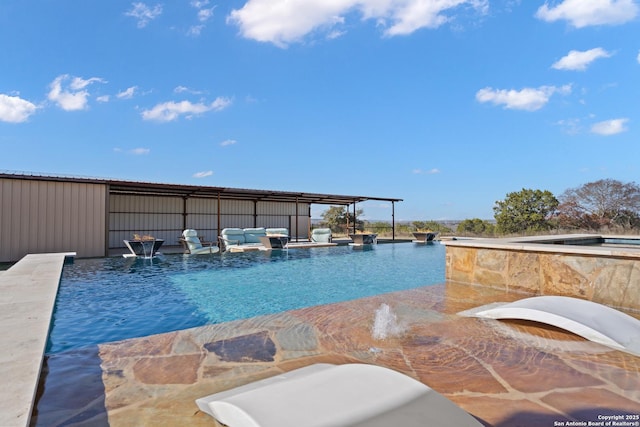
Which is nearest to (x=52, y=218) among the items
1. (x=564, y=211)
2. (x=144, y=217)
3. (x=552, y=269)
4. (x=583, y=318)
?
(x=144, y=217)

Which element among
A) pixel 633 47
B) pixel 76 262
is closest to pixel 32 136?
pixel 76 262

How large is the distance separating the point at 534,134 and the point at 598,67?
7065 millimetres

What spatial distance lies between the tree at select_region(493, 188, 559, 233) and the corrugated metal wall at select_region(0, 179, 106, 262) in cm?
2125

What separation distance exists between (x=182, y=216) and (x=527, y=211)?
65.2ft

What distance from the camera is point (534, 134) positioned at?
17750 millimetres

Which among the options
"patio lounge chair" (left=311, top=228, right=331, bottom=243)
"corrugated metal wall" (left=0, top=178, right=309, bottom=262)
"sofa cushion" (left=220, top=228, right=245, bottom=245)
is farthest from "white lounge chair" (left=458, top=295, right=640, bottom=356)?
"patio lounge chair" (left=311, top=228, right=331, bottom=243)

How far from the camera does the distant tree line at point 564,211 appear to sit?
791 inches

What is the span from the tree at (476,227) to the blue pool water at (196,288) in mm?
13174

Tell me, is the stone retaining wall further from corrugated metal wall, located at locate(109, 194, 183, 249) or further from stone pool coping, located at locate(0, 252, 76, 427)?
corrugated metal wall, located at locate(109, 194, 183, 249)

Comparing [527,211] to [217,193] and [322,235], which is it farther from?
[217,193]

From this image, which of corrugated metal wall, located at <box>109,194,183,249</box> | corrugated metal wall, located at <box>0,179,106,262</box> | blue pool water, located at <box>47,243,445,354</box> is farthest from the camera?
corrugated metal wall, located at <box>109,194,183,249</box>

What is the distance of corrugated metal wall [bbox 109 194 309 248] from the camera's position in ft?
50.0

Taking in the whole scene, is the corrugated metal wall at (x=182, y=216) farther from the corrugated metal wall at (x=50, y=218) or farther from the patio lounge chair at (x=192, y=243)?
the patio lounge chair at (x=192, y=243)

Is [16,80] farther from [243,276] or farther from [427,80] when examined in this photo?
[427,80]
